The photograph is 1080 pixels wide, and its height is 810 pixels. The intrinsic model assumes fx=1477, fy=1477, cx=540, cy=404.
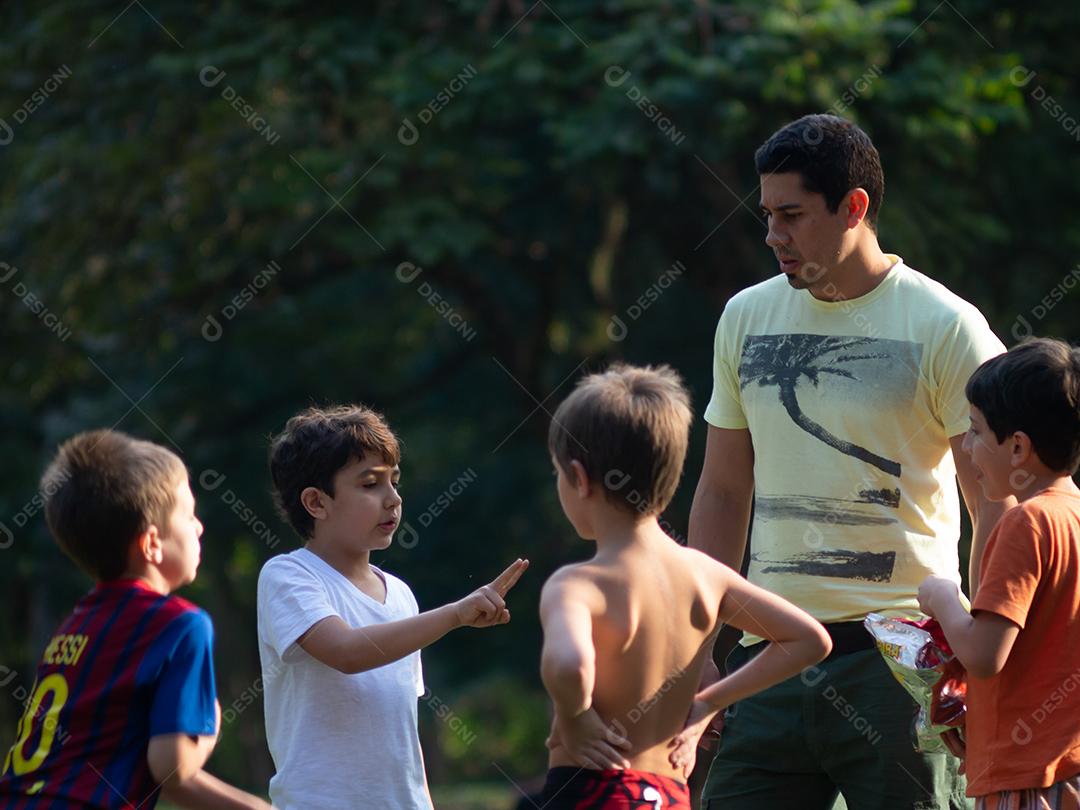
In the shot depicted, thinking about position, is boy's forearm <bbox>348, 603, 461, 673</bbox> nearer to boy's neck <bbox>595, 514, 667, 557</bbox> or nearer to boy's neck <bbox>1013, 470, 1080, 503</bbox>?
boy's neck <bbox>595, 514, 667, 557</bbox>

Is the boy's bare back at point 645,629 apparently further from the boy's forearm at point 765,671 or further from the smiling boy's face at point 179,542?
the smiling boy's face at point 179,542

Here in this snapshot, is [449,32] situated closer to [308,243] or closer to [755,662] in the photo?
[308,243]

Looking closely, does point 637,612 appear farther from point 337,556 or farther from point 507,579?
point 337,556

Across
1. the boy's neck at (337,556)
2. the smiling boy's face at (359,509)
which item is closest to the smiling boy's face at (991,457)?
the smiling boy's face at (359,509)

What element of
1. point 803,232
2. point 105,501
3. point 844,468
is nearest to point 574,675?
point 105,501

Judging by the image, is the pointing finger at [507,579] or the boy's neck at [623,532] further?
the pointing finger at [507,579]

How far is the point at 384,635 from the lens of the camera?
3162 mm

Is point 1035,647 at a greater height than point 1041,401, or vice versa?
point 1041,401

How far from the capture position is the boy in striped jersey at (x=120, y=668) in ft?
9.01

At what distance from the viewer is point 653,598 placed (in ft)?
9.01

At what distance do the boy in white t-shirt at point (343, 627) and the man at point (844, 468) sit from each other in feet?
2.40

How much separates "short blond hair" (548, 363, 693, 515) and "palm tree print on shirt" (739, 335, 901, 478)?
2.94ft

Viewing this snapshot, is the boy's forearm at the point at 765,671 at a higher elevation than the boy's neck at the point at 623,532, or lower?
lower

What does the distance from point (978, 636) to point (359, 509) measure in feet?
4.61
